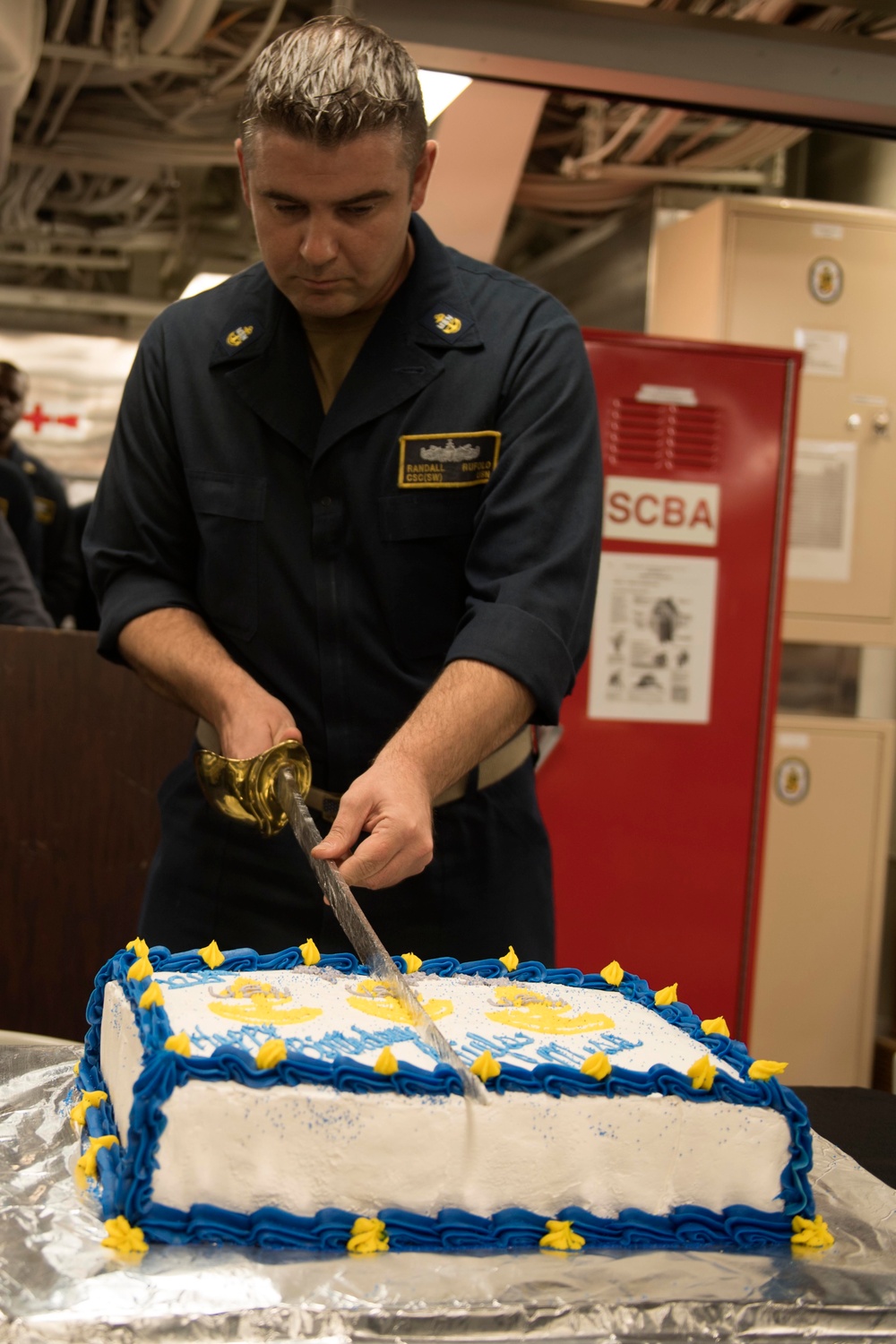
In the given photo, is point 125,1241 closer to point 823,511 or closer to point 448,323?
point 448,323

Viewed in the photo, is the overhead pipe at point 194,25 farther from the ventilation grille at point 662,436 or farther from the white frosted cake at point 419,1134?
the white frosted cake at point 419,1134

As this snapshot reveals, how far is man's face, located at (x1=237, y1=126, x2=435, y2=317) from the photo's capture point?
1.25 metres

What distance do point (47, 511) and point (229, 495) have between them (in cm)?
382

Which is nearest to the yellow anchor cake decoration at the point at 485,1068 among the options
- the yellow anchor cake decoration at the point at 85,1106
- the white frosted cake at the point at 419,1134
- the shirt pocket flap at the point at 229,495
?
the white frosted cake at the point at 419,1134

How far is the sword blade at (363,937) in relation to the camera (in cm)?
90

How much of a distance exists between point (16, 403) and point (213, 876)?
10.8ft

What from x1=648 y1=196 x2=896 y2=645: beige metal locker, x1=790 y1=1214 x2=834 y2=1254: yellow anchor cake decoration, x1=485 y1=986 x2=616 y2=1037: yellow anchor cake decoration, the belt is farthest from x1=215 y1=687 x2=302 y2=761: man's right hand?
x1=648 y1=196 x2=896 y2=645: beige metal locker

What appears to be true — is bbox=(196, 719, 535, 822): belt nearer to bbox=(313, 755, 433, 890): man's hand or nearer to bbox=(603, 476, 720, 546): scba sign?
bbox=(313, 755, 433, 890): man's hand

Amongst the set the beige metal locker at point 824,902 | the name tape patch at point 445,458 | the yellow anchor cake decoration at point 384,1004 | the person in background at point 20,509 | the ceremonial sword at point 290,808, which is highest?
the person in background at point 20,509

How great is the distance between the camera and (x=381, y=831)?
1.06 metres

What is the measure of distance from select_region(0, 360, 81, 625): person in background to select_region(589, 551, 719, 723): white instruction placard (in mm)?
2133

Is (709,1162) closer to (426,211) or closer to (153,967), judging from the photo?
(153,967)

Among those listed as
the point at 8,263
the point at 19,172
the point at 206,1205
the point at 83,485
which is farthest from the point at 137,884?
the point at 8,263

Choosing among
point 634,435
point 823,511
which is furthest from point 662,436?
point 823,511
